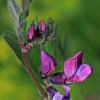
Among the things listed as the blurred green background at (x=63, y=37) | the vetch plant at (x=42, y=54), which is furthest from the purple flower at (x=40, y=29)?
the blurred green background at (x=63, y=37)

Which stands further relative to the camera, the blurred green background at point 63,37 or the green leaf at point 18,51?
the blurred green background at point 63,37

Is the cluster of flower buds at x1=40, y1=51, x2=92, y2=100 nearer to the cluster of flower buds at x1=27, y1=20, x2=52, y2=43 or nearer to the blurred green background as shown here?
the cluster of flower buds at x1=27, y1=20, x2=52, y2=43

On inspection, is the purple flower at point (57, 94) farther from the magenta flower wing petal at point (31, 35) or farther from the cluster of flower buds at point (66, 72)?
the magenta flower wing petal at point (31, 35)

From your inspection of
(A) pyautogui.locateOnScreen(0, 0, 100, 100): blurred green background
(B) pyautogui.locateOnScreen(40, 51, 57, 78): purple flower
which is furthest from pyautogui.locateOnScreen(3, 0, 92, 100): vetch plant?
(A) pyautogui.locateOnScreen(0, 0, 100, 100): blurred green background

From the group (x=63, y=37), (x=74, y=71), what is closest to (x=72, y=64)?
(x=74, y=71)

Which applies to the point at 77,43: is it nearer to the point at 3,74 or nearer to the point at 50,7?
the point at 50,7

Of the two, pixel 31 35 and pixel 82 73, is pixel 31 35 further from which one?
pixel 82 73

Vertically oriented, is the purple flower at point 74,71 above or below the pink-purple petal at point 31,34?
below

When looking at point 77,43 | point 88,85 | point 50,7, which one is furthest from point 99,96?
point 50,7
